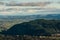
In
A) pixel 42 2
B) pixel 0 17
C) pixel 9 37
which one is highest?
pixel 42 2

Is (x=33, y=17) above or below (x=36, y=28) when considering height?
above

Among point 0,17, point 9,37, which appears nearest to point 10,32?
point 9,37

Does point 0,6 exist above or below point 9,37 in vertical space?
above

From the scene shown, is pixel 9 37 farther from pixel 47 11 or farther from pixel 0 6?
pixel 47 11

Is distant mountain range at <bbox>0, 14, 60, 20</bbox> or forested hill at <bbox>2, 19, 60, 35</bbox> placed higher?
distant mountain range at <bbox>0, 14, 60, 20</bbox>

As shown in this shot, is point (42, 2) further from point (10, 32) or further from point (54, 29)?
point (10, 32)

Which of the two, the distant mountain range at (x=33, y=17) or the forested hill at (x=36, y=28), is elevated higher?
the distant mountain range at (x=33, y=17)
